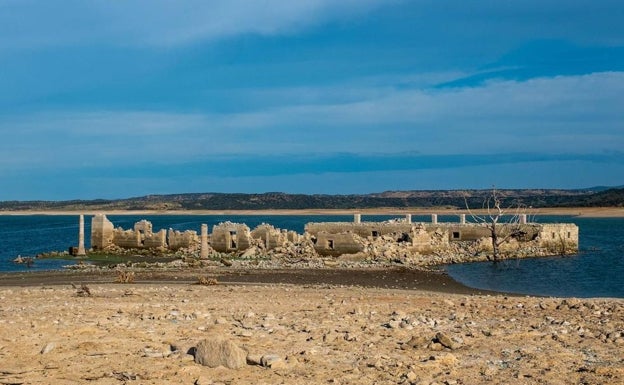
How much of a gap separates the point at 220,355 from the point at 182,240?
36254mm

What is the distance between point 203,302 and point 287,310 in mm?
2267

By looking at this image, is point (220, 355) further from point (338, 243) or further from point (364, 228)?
point (364, 228)

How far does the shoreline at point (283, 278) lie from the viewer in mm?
23623

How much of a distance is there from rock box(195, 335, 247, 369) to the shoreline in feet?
47.1

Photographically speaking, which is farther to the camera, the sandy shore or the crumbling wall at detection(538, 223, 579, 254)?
the crumbling wall at detection(538, 223, 579, 254)

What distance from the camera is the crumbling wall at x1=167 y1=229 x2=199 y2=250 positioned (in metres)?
43.4

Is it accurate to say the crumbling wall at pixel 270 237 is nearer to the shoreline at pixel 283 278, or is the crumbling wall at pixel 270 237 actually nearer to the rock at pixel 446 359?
the shoreline at pixel 283 278

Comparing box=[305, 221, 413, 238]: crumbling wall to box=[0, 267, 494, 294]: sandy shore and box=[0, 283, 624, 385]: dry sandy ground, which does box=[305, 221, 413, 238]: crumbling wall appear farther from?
box=[0, 283, 624, 385]: dry sandy ground

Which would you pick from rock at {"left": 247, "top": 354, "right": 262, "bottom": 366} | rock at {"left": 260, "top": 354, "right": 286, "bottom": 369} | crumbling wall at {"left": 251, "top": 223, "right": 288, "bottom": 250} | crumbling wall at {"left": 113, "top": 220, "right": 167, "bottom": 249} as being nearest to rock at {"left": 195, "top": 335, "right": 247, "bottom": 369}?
rock at {"left": 247, "top": 354, "right": 262, "bottom": 366}

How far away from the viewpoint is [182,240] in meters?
43.8

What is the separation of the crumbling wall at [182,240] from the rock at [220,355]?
3523cm

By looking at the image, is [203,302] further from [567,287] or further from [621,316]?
[567,287]

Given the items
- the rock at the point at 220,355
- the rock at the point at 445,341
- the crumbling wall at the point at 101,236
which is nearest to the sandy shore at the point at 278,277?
the rock at the point at 445,341

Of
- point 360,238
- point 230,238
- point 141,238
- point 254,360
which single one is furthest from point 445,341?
point 141,238
